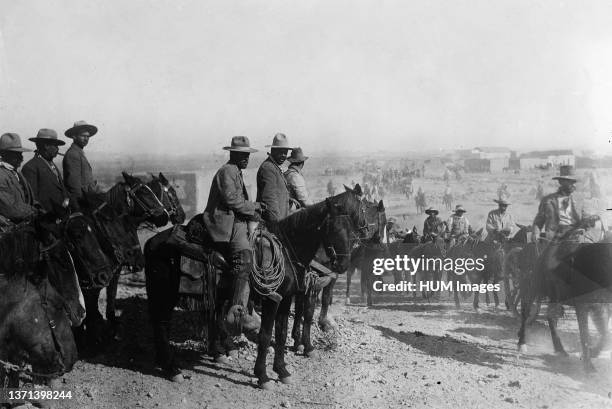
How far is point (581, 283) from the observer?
8.91m

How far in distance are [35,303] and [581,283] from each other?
25.1 feet

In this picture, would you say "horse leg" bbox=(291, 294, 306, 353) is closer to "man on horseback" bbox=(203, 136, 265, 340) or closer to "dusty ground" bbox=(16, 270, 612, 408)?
"dusty ground" bbox=(16, 270, 612, 408)

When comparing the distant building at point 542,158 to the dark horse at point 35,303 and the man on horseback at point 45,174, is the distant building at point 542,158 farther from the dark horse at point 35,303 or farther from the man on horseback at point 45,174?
the dark horse at point 35,303

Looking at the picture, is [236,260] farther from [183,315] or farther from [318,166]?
[318,166]

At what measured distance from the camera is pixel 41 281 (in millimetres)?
5699

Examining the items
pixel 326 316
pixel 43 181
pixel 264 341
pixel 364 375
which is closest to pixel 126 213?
pixel 43 181

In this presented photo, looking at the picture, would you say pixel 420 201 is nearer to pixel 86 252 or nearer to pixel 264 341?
pixel 264 341

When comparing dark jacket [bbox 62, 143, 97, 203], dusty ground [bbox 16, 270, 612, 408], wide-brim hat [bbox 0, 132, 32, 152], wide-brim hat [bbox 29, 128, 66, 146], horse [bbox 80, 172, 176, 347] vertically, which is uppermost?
wide-brim hat [bbox 29, 128, 66, 146]

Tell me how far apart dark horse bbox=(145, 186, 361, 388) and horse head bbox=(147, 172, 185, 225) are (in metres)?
0.29

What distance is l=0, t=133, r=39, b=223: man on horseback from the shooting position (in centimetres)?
651

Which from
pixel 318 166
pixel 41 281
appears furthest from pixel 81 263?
pixel 318 166

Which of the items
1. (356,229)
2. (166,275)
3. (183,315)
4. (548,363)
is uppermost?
(356,229)

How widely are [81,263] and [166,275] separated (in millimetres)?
1337

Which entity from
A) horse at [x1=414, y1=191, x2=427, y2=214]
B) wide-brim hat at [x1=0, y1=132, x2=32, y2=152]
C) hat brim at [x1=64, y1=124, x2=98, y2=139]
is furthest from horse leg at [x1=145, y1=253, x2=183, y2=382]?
horse at [x1=414, y1=191, x2=427, y2=214]
